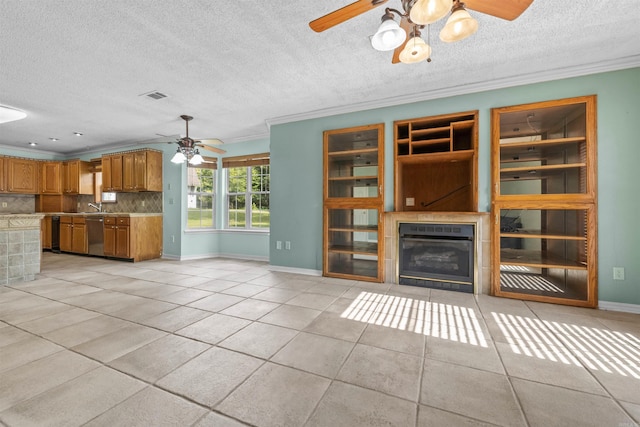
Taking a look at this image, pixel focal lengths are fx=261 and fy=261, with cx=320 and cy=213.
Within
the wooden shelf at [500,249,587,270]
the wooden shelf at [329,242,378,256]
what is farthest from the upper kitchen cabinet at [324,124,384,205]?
the wooden shelf at [500,249,587,270]

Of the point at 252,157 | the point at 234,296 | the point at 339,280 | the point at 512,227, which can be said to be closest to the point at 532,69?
the point at 512,227

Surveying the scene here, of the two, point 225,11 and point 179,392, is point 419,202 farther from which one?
point 179,392

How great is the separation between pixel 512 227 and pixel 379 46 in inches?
112

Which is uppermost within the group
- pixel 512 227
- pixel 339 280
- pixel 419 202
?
pixel 419 202

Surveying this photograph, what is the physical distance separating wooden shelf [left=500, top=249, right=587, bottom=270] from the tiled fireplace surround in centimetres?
19

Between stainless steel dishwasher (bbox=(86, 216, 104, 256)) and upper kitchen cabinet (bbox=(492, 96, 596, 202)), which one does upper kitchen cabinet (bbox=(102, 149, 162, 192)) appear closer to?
stainless steel dishwasher (bbox=(86, 216, 104, 256))

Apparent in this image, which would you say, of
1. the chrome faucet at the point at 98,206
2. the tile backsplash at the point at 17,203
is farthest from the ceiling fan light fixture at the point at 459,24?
the tile backsplash at the point at 17,203

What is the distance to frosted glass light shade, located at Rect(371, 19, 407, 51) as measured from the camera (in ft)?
4.93

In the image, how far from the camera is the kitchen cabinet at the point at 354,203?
386 cm

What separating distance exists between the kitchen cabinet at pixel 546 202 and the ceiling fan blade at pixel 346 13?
2615 millimetres

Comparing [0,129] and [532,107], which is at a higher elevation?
[0,129]

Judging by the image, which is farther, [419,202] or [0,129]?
[0,129]

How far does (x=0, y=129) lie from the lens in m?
4.93

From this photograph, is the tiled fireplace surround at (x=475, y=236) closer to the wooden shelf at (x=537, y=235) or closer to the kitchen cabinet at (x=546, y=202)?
the kitchen cabinet at (x=546, y=202)
